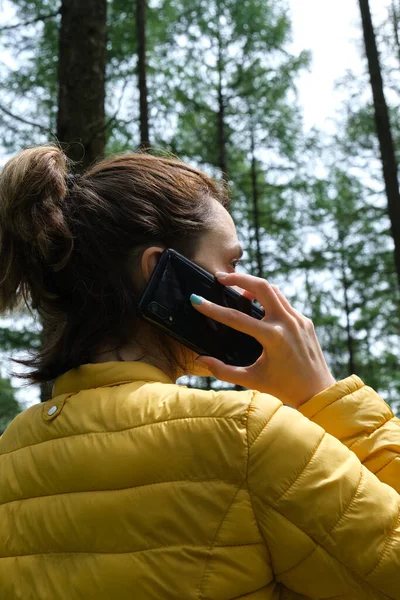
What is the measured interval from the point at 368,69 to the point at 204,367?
9375 mm

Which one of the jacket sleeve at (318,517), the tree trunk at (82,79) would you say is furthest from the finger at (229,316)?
the tree trunk at (82,79)

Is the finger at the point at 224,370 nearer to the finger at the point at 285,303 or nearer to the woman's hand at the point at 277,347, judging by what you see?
the woman's hand at the point at 277,347

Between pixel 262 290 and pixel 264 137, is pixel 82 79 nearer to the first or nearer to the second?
pixel 262 290

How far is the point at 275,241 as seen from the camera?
15.8 meters

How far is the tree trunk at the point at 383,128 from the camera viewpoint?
29.2 ft

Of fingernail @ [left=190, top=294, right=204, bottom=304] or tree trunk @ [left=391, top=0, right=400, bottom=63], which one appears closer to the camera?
fingernail @ [left=190, top=294, right=204, bottom=304]

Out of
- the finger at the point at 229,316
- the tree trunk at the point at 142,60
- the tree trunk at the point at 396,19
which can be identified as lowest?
the finger at the point at 229,316

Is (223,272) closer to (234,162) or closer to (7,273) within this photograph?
(7,273)

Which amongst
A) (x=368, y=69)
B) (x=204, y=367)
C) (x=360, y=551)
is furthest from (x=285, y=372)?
(x=368, y=69)

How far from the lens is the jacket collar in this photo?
154 cm

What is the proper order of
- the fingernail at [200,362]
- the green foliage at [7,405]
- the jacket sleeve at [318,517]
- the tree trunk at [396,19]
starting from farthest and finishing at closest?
1. the green foliage at [7,405]
2. the tree trunk at [396,19]
3. the fingernail at [200,362]
4. the jacket sleeve at [318,517]

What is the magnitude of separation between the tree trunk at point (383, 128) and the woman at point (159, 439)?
745 cm

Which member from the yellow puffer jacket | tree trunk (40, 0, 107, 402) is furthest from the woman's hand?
tree trunk (40, 0, 107, 402)

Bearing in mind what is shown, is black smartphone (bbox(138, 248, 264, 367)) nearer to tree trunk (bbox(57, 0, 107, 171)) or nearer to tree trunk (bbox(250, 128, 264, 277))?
tree trunk (bbox(57, 0, 107, 171))
